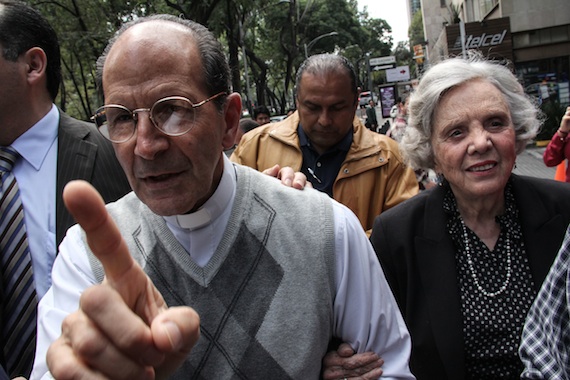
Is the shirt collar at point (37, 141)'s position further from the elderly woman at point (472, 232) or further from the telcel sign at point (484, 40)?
the telcel sign at point (484, 40)

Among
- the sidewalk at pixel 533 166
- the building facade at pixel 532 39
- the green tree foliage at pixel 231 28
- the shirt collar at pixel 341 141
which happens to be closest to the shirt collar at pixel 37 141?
the green tree foliage at pixel 231 28

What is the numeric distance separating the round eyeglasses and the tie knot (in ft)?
3.67

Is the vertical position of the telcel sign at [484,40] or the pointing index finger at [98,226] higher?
the pointing index finger at [98,226]

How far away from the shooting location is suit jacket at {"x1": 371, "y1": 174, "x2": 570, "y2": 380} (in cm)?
219

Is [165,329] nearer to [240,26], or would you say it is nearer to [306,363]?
[306,363]

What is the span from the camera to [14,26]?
2391mm

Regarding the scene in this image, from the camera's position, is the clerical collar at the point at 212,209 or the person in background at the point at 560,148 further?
the person in background at the point at 560,148

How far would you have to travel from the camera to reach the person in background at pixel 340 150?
10.2 feet

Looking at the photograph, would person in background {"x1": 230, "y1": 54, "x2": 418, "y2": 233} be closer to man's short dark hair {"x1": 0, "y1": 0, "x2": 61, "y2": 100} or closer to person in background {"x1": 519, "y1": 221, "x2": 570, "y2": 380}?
man's short dark hair {"x1": 0, "y1": 0, "x2": 61, "y2": 100}

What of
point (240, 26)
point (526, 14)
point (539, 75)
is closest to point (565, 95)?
point (539, 75)

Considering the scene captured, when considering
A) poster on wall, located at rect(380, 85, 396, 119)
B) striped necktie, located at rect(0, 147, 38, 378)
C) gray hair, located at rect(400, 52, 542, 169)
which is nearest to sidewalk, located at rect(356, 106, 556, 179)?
gray hair, located at rect(400, 52, 542, 169)

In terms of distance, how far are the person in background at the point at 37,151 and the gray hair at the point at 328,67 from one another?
4.31 feet

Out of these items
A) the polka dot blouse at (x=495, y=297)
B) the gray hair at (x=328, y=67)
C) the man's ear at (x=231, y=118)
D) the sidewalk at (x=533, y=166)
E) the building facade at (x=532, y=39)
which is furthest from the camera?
the building facade at (x=532, y=39)

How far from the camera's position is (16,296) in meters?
2.18
